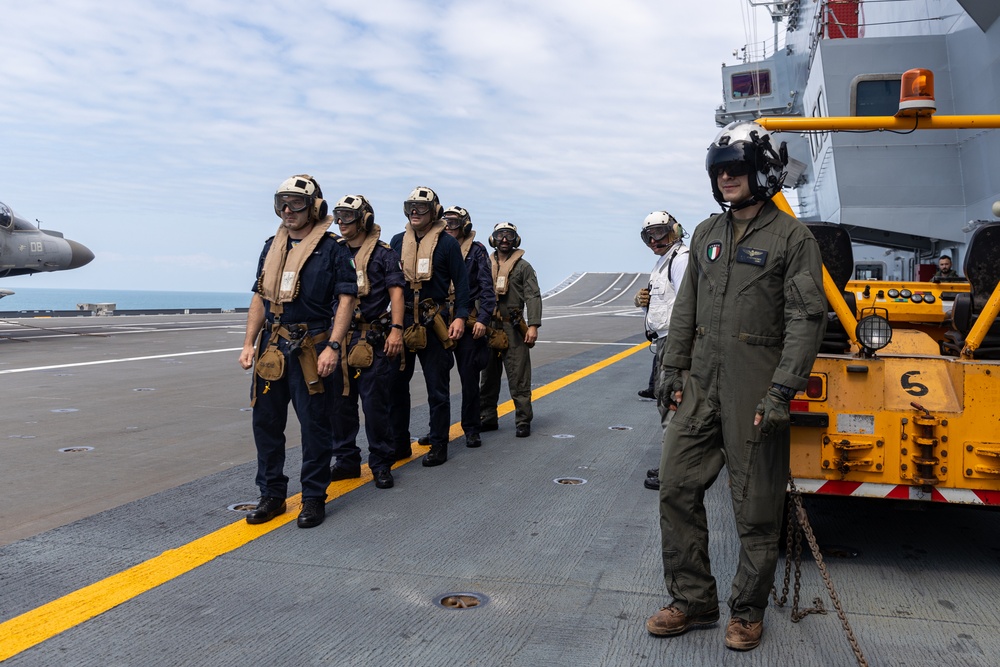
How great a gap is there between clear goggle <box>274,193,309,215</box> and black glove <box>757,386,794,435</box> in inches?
114

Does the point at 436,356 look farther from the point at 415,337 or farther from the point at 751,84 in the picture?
the point at 751,84

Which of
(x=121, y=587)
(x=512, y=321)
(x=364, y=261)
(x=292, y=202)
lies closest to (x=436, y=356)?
(x=364, y=261)

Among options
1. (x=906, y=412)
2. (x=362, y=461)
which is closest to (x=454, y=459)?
(x=362, y=461)

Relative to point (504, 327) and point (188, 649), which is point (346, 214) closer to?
point (504, 327)

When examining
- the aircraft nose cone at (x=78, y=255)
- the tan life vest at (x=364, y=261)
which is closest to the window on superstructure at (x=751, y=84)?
the aircraft nose cone at (x=78, y=255)

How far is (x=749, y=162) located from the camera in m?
3.29

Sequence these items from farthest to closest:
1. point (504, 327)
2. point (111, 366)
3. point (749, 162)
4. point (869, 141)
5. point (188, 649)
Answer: point (869, 141) → point (111, 366) → point (504, 327) → point (749, 162) → point (188, 649)

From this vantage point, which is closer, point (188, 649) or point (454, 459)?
point (188, 649)

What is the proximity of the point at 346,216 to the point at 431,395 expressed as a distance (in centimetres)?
157

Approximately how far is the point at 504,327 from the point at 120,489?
367cm

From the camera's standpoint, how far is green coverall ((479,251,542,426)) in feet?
25.3

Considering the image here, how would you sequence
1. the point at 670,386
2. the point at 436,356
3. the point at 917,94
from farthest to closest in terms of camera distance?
the point at 436,356 → the point at 917,94 → the point at 670,386

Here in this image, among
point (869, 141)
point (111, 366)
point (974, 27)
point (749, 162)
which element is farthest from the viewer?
point (869, 141)

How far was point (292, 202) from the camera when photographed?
4.76 m
